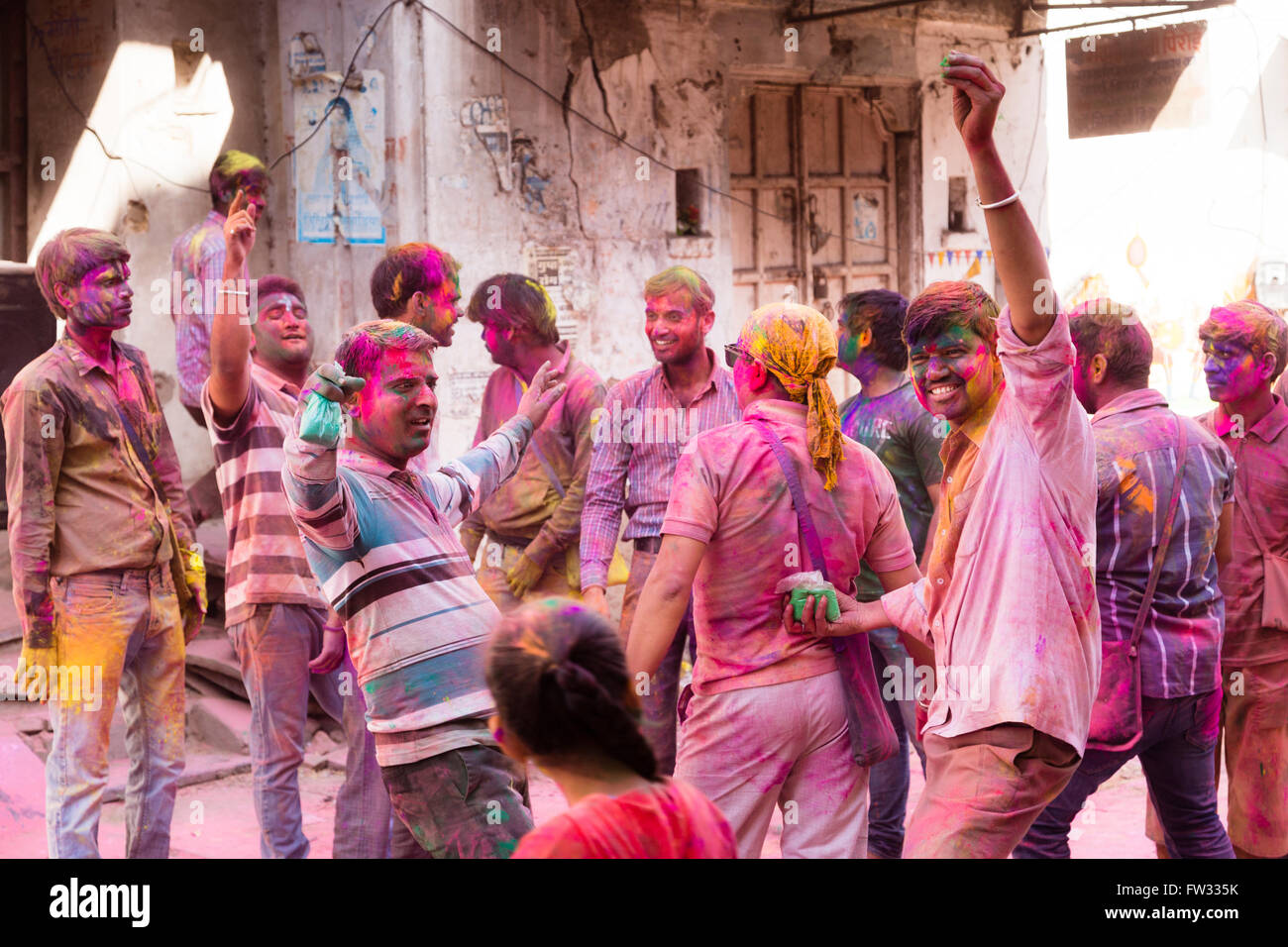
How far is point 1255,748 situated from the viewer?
189 inches

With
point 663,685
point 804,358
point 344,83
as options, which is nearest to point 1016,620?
point 804,358

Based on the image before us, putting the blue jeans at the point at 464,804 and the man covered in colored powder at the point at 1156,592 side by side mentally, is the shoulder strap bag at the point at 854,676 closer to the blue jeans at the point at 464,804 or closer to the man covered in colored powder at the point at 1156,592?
the man covered in colored powder at the point at 1156,592

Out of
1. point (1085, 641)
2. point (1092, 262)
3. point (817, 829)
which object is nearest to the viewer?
point (1085, 641)

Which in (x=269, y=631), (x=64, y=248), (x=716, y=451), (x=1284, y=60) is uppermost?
(x=1284, y=60)

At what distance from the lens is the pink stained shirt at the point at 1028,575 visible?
10.3 feet

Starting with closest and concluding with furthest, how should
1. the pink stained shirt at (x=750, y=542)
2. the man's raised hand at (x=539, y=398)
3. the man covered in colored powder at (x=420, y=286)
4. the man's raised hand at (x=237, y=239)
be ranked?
the pink stained shirt at (x=750, y=542) → the man's raised hand at (x=237, y=239) → the man's raised hand at (x=539, y=398) → the man covered in colored powder at (x=420, y=286)

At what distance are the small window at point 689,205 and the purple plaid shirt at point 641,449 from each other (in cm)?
407

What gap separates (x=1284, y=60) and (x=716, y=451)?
37.5 feet

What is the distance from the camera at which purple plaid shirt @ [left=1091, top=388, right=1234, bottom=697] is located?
403 cm

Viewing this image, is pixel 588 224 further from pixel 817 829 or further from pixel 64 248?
pixel 817 829

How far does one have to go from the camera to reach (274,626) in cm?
480

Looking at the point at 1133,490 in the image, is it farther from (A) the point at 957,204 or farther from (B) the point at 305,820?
(A) the point at 957,204

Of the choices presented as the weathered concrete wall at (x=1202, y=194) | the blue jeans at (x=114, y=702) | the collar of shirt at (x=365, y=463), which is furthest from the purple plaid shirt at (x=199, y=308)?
the weathered concrete wall at (x=1202, y=194)

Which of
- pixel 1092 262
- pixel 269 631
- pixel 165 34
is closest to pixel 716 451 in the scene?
pixel 269 631
